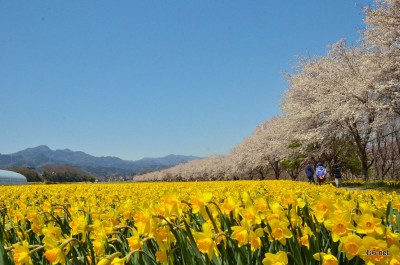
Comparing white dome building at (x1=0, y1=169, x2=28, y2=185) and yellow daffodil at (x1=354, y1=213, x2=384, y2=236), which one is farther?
white dome building at (x1=0, y1=169, x2=28, y2=185)

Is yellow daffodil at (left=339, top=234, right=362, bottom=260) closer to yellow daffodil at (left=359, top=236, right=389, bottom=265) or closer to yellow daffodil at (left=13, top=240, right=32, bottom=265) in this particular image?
yellow daffodil at (left=359, top=236, right=389, bottom=265)

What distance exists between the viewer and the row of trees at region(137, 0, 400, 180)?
59.8ft

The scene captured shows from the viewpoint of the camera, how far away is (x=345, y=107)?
21.4 metres

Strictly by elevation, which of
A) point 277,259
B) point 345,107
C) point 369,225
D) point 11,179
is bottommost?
point 277,259

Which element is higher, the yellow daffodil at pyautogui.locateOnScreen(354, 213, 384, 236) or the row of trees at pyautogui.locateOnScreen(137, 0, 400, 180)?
the row of trees at pyautogui.locateOnScreen(137, 0, 400, 180)

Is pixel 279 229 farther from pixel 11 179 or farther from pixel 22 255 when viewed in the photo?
pixel 11 179

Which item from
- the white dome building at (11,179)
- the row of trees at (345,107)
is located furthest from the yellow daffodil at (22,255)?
the white dome building at (11,179)

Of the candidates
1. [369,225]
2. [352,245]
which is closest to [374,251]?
[352,245]

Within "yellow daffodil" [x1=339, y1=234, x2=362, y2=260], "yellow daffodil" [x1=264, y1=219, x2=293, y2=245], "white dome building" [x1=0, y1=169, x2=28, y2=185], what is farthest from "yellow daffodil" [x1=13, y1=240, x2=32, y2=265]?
Result: "white dome building" [x1=0, y1=169, x2=28, y2=185]

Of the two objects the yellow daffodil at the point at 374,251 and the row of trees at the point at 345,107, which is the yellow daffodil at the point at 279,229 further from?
the row of trees at the point at 345,107

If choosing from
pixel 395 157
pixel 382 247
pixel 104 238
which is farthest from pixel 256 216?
pixel 395 157

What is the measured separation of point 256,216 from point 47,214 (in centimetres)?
207

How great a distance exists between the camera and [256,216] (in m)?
2.15

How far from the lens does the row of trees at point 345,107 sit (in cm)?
1822
